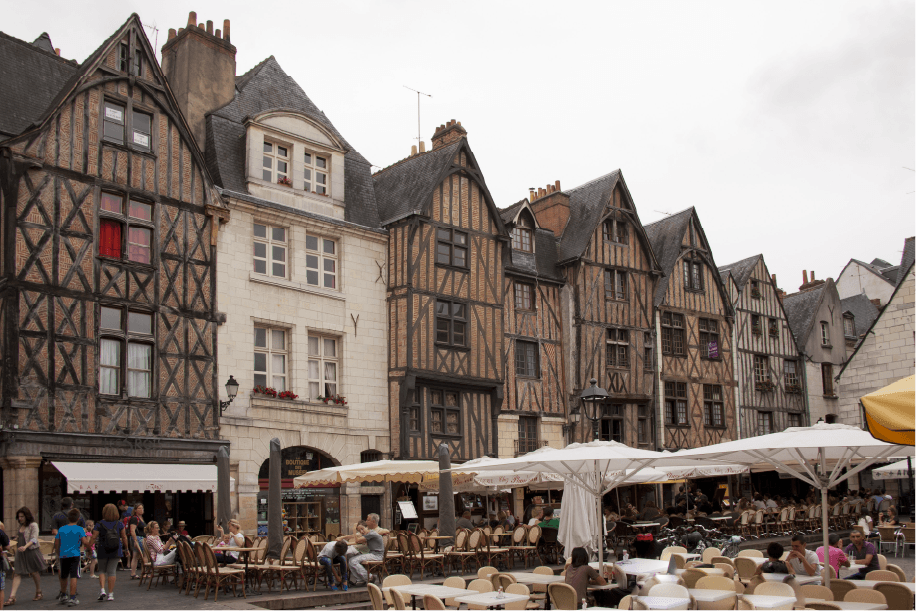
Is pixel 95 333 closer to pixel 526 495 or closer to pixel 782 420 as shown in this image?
pixel 526 495

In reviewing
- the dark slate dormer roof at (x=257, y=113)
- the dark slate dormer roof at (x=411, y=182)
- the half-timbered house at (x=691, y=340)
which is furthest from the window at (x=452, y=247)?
the half-timbered house at (x=691, y=340)

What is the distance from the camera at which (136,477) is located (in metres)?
15.4

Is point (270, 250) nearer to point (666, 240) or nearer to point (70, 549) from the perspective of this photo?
point (70, 549)

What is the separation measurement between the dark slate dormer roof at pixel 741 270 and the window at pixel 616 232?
5438mm

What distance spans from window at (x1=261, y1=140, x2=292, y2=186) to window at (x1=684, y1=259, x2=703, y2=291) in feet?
45.3

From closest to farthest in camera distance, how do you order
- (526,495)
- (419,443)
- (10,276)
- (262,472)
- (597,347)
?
(10,276) < (262,472) < (419,443) < (526,495) < (597,347)

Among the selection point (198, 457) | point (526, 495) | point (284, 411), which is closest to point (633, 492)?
point (526, 495)

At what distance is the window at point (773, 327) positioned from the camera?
30609mm

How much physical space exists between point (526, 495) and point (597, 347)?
4.61 metres

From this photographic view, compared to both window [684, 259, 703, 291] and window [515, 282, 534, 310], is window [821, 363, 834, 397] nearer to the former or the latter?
window [684, 259, 703, 291]

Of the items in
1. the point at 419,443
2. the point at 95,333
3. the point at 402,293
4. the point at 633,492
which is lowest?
the point at 633,492

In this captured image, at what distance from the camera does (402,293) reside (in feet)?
67.1

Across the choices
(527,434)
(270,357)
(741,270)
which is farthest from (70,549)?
(741,270)

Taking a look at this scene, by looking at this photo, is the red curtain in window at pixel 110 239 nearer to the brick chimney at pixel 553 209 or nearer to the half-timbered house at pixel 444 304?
the half-timbered house at pixel 444 304
